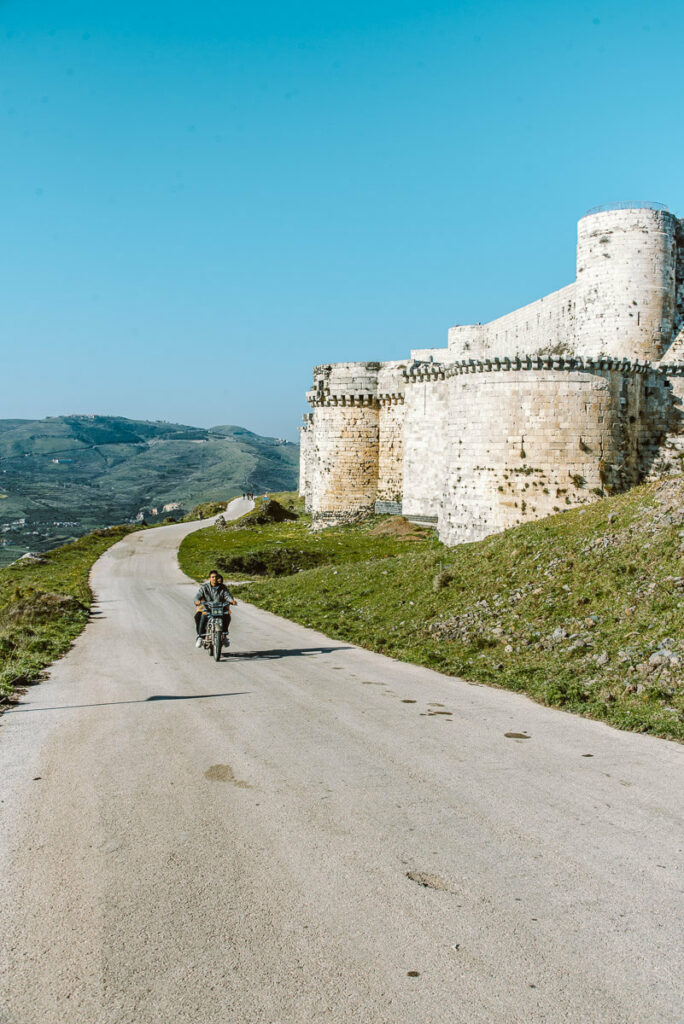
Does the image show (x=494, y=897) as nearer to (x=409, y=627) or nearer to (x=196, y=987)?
(x=196, y=987)

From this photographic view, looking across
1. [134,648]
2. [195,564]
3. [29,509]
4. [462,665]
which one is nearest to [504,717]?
[462,665]

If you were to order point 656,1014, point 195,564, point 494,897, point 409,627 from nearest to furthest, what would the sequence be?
point 656,1014
point 494,897
point 409,627
point 195,564

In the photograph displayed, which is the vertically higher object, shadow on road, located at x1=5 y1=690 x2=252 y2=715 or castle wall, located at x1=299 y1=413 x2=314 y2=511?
castle wall, located at x1=299 y1=413 x2=314 y2=511

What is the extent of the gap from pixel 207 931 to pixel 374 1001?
4.64 ft

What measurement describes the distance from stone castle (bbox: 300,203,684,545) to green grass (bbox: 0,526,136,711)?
49.0ft

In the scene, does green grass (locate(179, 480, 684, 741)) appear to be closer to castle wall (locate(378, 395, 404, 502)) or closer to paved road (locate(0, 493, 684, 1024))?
paved road (locate(0, 493, 684, 1024))

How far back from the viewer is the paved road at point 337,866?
479 cm

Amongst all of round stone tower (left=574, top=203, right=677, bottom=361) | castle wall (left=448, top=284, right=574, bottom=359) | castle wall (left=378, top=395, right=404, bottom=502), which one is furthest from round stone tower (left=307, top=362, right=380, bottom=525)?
round stone tower (left=574, top=203, right=677, bottom=361)

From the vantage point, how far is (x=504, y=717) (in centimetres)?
1102

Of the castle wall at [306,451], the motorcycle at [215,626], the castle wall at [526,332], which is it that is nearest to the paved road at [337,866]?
the motorcycle at [215,626]

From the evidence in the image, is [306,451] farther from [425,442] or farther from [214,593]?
[214,593]

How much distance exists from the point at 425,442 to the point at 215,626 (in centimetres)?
2720

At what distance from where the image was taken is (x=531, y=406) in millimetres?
27406

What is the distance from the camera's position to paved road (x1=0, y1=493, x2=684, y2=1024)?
479 cm
